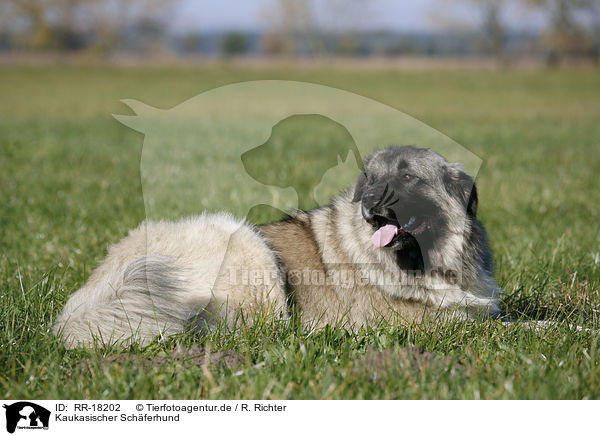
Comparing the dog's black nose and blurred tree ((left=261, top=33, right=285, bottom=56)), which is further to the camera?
blurred tree ((left=261, top=33, right=285, bottom=56))

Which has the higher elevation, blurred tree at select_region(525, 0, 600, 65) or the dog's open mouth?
blurred tree at select_region(525, 0, 600, 65)

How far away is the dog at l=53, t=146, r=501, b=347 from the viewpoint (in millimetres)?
3096

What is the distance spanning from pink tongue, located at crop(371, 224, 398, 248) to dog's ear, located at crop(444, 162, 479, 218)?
0.43 metres

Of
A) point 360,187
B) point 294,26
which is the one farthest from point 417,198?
point 294,26

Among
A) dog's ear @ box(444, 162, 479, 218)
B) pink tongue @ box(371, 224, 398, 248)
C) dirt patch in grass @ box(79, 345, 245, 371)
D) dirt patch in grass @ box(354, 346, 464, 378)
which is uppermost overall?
dog's ear @ box(444, 162, 479, 218)

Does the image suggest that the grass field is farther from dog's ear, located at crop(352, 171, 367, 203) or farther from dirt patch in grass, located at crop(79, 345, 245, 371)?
dog's ear, located at crop(352, 171, 367, 203)

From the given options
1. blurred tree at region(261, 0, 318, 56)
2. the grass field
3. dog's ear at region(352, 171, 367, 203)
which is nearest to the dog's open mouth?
dog's ear at region(352, 171, 367, 203)

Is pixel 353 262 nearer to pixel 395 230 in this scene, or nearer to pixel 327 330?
pixel 395 230

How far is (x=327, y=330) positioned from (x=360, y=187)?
0.94 m

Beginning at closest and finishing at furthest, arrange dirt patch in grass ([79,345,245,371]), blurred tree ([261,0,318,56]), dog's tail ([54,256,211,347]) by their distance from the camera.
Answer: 1. dirt patch in grass ([79,345,245,371])
2. dog's tail ([54,256,211,347])
3. blurred tree ([261,0,318,56])

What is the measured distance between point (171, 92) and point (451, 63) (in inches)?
945

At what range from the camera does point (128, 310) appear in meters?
2.78

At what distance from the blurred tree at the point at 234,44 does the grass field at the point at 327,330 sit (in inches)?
1687
